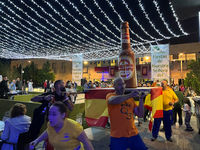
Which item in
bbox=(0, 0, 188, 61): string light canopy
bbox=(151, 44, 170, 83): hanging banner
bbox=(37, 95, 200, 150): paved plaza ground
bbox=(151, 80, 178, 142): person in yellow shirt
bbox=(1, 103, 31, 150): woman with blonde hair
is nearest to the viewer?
bbox=(1, 103, 31, 150): woman with blonde hair

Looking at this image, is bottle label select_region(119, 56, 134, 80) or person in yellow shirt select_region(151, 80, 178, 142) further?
person in yellow shirt select_region(151, 80, 178, 142)

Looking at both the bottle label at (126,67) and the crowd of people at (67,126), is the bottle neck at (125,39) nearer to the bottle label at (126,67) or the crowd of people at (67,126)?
the bottle label at (126,67)

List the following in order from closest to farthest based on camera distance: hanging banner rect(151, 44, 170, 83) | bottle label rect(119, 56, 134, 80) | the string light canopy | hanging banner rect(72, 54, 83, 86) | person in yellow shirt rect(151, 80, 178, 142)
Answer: bottle label rect(119, 56, 134, 80)
person in yellow shirt rect(151, 80, 178, 142)
hanging banner rect(151, 44, 170, 83)
the string light canopy
hanging banner rect(72, 54, 83, 86)

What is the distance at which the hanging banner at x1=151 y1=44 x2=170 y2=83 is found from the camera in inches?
236

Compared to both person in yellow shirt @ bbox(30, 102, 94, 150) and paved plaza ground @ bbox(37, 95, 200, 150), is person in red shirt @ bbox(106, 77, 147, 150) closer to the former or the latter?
person in yellow shirt @ bbox(30, 102, 94, 150)

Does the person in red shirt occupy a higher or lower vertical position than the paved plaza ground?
higher

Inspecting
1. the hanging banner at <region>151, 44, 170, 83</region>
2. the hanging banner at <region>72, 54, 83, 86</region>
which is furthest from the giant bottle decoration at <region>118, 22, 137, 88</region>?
the hanging banner at <region>72, 54, 83, 86</region>

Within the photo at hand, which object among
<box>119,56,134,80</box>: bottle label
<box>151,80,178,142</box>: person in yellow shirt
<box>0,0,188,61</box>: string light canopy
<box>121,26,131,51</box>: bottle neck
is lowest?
<box>151,80,178,142</box>: person in yellow shirt

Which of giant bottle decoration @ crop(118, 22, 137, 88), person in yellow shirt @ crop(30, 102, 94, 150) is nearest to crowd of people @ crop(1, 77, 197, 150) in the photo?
person in yellow shirt @ crop(30, 102, 94, 150)

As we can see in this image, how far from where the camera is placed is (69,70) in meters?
39.1

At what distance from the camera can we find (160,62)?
619 centimetres

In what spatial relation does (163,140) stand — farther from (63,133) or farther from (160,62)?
(63,133)

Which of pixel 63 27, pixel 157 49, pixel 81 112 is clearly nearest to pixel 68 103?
pixel 81 112

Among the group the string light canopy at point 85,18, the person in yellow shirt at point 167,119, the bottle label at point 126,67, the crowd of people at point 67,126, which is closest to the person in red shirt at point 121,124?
the crowd of people at point 67,126
